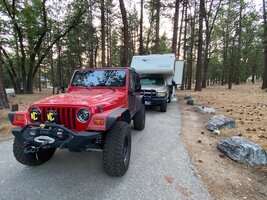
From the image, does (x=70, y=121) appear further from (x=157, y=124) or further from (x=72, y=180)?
(x=157, y=124)

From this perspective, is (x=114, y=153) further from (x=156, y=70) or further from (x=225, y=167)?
(x=156, y=70)

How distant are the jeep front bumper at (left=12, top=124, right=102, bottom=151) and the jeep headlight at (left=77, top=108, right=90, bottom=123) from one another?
0.87 feet

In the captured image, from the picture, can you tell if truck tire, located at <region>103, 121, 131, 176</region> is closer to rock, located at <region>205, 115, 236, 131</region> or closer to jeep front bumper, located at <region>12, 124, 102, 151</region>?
jeep front bumper, located at <region>12, 124, 102, 151</region>

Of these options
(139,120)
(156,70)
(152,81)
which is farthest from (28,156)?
(156,70)

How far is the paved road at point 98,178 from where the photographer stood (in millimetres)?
2982

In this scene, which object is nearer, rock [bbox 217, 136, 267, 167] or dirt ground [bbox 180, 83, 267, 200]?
dirt ground [bbox 180, 83, 267, 200]

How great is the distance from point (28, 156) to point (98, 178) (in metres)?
1.30

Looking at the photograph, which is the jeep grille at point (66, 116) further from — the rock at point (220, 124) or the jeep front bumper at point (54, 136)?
the rock at point (220, 124)

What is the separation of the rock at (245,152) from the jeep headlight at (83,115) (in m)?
3.10

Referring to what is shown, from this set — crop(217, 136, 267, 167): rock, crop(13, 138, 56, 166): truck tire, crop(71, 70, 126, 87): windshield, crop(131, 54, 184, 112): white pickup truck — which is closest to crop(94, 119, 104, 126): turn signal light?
crop(13, 138, 56, 166): truck tire

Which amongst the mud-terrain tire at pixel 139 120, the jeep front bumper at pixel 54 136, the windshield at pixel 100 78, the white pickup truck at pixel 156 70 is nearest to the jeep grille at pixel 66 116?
the jeep front bumper at pixel 54 136

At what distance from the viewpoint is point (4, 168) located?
3814 mm

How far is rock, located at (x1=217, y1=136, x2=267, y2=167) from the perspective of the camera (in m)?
4.08

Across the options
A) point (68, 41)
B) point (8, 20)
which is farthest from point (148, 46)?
point (8, 20)
